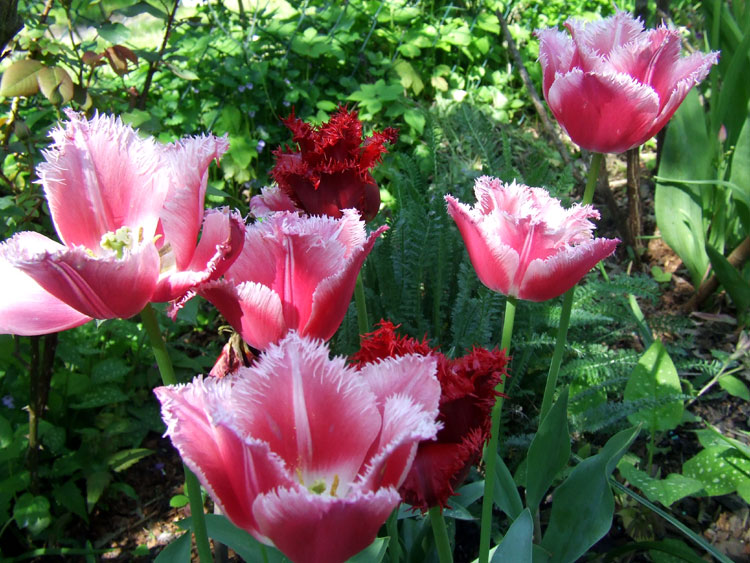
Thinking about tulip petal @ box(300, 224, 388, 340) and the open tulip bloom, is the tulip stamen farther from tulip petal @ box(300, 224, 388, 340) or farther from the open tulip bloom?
tulip petal @ box(300, 224, 388, 340)

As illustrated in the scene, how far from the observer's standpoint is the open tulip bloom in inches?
26.6

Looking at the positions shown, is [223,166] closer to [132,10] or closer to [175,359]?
[175,359]

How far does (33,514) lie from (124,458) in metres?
0.28

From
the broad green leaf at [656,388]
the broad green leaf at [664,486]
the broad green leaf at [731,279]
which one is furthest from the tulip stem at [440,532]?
the broad green leaf at [731,279]

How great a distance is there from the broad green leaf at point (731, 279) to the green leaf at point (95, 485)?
1975mm

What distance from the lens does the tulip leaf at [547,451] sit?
1.14m

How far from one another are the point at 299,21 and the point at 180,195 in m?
3.16

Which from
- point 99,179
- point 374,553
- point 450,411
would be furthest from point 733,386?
point 99,179

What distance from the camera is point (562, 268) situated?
2.89 ft

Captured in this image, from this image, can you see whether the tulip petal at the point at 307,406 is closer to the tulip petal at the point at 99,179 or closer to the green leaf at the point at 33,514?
the tulip petal at the point at 99,179

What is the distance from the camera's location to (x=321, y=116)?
3266mm

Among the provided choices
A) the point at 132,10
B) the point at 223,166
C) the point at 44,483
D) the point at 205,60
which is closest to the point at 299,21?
the point at 205,60

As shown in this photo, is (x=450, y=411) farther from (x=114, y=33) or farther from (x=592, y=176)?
(x=114, y=33)

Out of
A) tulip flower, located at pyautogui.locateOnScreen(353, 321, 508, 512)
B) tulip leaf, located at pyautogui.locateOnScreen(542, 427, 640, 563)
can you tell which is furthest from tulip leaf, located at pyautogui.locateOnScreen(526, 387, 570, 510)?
tulip flower, located at pyautogui.locateOnScreen(353, 321, 508, 512)
